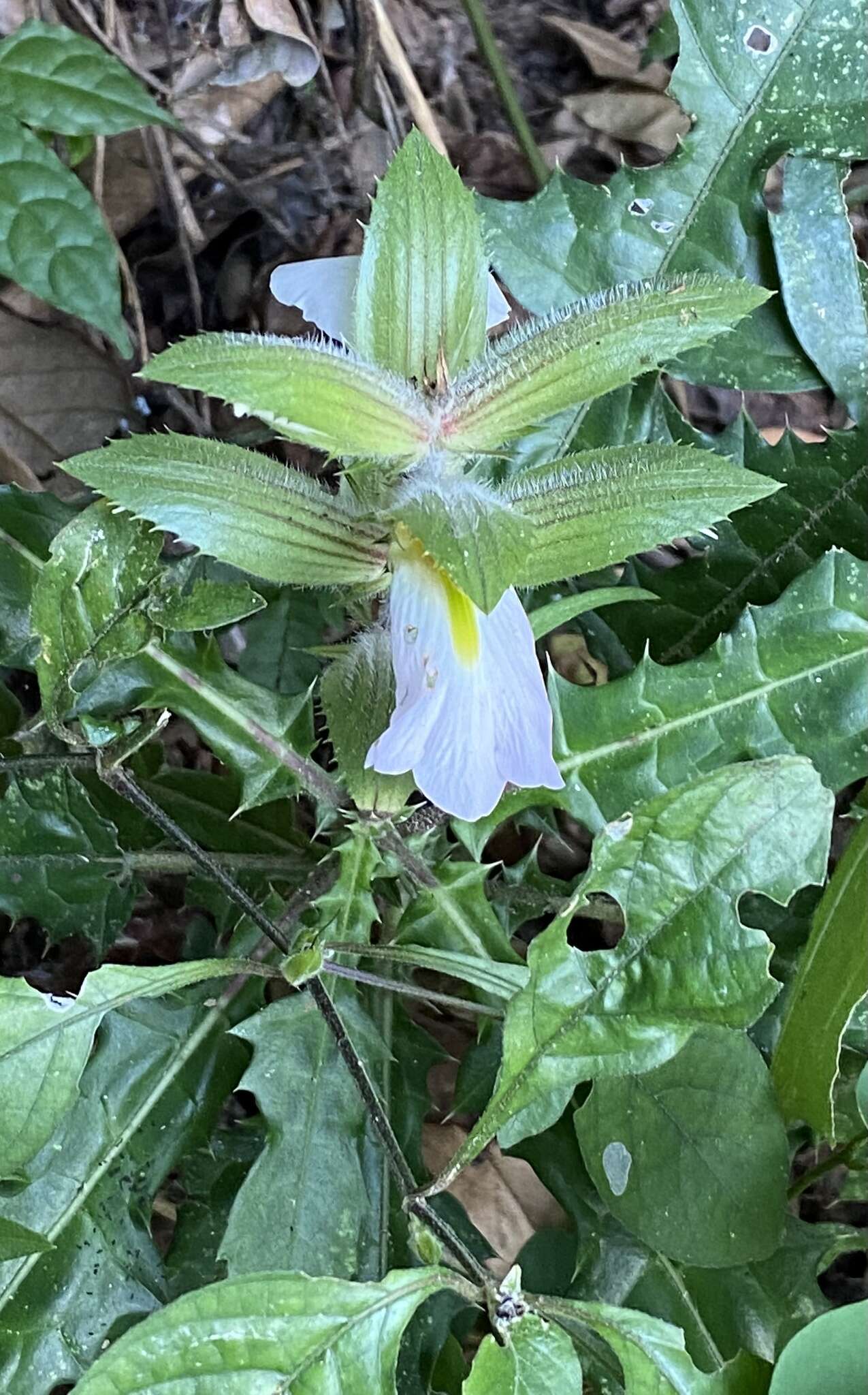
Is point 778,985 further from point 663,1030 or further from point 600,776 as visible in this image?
point 600,776

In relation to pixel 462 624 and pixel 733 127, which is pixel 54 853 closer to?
pixel 462 624

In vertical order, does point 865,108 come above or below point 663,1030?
above

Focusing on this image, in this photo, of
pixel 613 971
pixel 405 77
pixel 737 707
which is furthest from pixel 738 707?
pixel 405 77

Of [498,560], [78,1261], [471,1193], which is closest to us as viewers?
[498,560]

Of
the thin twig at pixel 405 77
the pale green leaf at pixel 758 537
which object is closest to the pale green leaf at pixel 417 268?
the pale green leaf at pixel 758 537

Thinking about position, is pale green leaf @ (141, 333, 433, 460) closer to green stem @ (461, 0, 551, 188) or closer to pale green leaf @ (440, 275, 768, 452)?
pale green leaf @ (440, 275, 768, 452)

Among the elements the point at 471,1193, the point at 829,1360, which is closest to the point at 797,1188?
the point at 829,1360

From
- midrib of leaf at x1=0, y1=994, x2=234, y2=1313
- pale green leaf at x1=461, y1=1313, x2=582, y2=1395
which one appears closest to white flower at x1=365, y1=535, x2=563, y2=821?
pale green leaf at x1=461, y1=1313, x2=582, y2=1395

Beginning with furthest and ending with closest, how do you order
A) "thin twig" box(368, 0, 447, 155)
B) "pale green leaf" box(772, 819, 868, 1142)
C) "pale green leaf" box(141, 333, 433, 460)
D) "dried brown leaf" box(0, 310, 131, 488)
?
"thin twig" box(368, 0, 447, 155) → "dried brown leaf" box(0, 310, 131, 488) → "pale green leaf" box(772, 819, 868, 1142) → "pale green leaf" box(141, 333, 433, 460)
